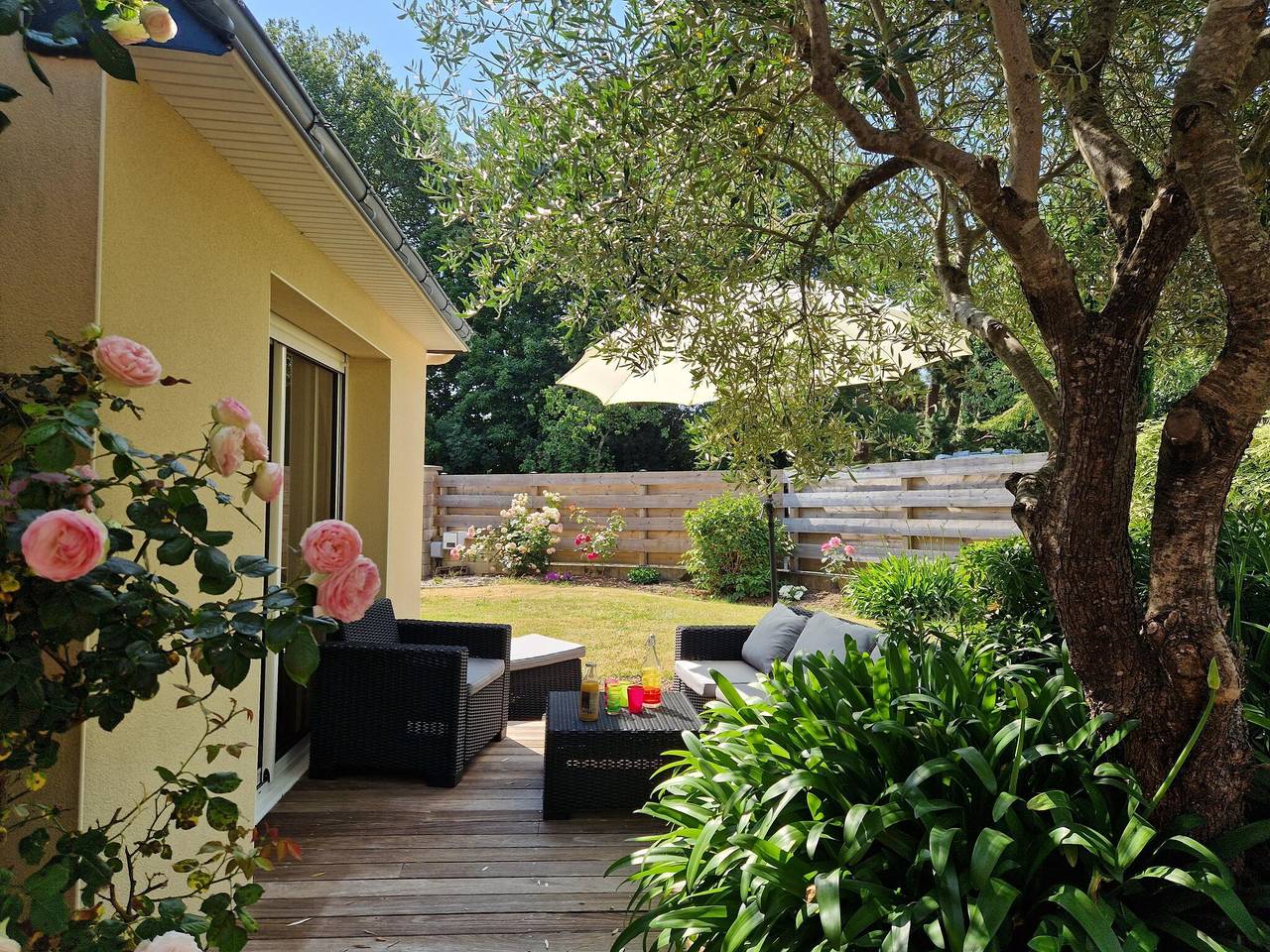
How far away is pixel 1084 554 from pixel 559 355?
14469 millimetres

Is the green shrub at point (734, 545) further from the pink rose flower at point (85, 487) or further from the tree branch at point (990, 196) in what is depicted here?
the pink rose flower at point (85, 487)

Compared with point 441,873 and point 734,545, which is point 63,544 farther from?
point 734,545

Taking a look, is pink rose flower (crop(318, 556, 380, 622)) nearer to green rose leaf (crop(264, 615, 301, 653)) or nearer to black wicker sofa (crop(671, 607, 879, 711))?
green rose leaf (crop(264, 615, 301, 653))

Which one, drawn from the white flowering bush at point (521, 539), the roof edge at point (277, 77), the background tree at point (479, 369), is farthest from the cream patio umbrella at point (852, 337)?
the background tree at point (479, 369)

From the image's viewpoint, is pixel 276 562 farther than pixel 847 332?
Yes

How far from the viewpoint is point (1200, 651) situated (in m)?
1.93

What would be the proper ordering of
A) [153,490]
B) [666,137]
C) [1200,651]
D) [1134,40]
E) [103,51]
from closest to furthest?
[103,51] < [153,490] < [1200,651] < [666,137] < [1134,40]

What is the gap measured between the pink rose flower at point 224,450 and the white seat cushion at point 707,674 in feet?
11.1

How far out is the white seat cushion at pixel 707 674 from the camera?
188 inches

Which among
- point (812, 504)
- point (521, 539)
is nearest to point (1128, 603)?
A: point (812, 504)

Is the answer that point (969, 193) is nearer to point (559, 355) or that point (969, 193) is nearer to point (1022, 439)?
Answer: point (1022, 439)

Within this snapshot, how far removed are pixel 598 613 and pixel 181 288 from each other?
6.75 meters

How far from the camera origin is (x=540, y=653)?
5.50 meters

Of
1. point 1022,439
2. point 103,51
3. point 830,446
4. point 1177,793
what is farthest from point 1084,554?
point 1022,439
